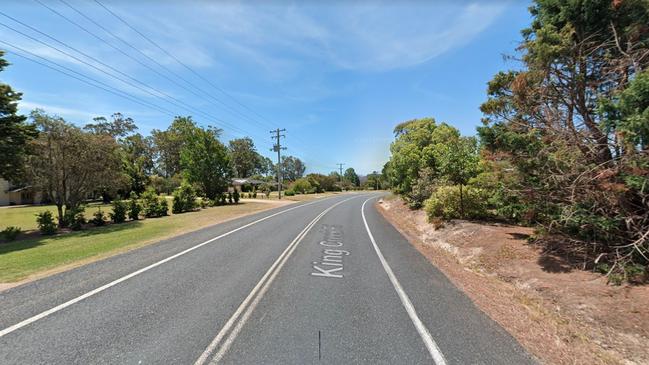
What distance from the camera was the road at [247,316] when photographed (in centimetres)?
343

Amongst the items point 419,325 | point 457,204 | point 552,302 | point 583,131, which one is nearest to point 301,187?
point 457,204

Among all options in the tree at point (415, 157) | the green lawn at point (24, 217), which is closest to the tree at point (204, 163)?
the green lawn at point (24, 217)

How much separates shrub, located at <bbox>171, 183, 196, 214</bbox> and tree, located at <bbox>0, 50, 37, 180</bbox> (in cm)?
1092

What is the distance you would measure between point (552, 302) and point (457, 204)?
329 inches

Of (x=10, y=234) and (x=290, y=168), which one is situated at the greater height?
(x=290, y=168)

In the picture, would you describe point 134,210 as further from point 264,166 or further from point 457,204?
point 264,166

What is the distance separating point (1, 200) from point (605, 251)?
7222cm

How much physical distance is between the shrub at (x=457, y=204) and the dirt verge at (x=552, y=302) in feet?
13.3

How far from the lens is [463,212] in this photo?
42.2ft

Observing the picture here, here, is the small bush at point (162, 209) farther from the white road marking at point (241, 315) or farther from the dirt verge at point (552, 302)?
the dirt verge at point (552, 302)

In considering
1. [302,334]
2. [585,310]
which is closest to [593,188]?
[585,310]

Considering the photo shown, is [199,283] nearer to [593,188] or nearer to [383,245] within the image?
[383,245]

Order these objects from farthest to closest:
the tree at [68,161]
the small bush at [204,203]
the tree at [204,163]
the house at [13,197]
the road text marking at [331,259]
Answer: the house at [13,197] < the tree at [204,163] < the small bush at [204,203] < the tree at [68,161] < the road text marking at [331,259]

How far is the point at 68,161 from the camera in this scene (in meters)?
18.1
